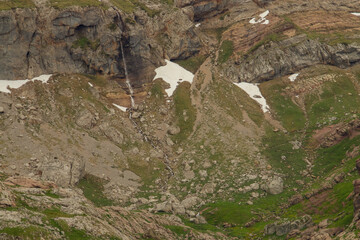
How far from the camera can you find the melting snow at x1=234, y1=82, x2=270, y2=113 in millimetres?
127062

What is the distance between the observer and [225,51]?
151375 mm

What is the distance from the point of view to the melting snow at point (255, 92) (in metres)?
127

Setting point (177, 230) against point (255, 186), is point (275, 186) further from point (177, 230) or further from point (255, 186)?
point (177, 230)

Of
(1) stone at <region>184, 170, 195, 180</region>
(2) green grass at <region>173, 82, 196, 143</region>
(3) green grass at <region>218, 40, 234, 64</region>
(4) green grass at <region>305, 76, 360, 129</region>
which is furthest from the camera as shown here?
(3) green grass at <region>218, 40, 234, 64</region>

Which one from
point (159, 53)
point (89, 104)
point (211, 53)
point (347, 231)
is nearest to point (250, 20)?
point (211, 53)

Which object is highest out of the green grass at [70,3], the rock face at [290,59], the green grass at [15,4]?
the green grass at [15,4]

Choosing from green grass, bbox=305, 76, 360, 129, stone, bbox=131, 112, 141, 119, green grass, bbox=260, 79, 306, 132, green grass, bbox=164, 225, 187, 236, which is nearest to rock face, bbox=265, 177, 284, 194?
green grass, bbox=260, 79, 306, 132

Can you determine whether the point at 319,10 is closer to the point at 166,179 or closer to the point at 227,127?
the point at 227,127

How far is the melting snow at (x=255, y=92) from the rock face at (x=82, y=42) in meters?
28.5

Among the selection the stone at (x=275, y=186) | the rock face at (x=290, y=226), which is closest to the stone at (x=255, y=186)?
the stone at (x=275, y=186)

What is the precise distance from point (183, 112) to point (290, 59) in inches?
2006

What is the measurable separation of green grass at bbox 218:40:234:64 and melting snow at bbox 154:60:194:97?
17.3 m

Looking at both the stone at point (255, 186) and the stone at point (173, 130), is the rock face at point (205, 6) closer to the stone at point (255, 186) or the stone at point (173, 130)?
the stone at point (173, 130)

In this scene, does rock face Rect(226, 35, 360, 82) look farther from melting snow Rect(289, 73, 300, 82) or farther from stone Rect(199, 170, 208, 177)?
stone Rect(199, 170, 208, 177)
